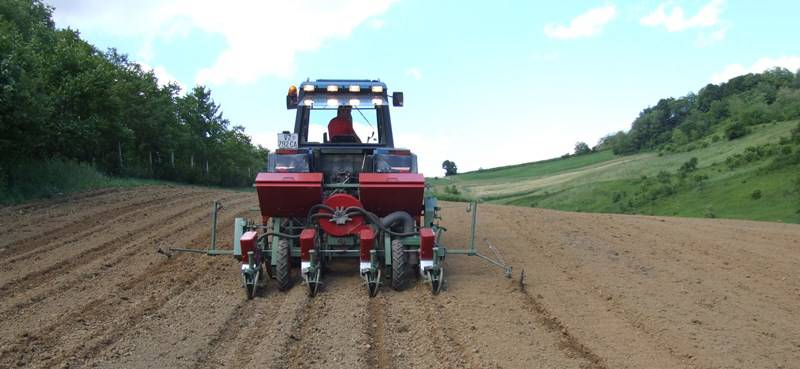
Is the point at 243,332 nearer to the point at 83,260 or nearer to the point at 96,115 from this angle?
the point at 83,260

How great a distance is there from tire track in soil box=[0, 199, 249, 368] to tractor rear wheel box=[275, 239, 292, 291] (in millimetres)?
1279

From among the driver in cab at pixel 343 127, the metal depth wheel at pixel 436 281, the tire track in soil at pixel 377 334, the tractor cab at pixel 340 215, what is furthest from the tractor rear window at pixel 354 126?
the tire track in soil at pixel 377 334

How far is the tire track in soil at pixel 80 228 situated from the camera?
12680 mm

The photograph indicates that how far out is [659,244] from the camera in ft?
46.5

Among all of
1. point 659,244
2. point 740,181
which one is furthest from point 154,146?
point 659,244

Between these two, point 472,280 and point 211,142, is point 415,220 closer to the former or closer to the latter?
point 472,280

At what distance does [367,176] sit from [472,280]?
206 centimetres

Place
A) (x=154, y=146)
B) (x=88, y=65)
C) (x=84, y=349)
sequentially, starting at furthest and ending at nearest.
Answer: (x=154, y=146) → (x=88, y=65) → (x=84, y=349)

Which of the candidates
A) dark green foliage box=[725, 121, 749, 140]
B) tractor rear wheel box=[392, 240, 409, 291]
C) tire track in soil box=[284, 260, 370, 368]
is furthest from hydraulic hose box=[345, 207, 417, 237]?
dark green foliage box=[725, 121, 749, 140]

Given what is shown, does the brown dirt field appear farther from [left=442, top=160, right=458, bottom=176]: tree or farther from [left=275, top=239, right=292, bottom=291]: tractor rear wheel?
[left=442, top=160, right=458, bottom=176]: tree

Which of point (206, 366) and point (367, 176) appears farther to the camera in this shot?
point (367, 176)

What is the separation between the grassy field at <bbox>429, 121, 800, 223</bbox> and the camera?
98.5 feet

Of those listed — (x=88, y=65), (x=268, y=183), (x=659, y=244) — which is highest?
(x=88, y=65)

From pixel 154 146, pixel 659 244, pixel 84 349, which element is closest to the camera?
pixel 84 349
